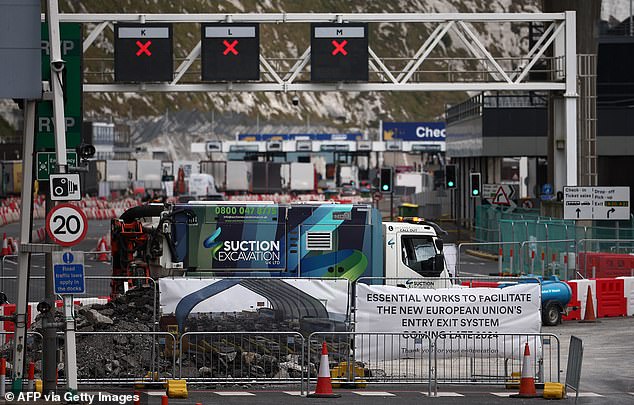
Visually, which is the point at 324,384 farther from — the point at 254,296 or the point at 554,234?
the point at 554,234

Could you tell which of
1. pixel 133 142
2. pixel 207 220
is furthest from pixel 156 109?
pixel 207 220

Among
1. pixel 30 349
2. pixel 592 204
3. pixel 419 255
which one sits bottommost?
pixel 30 349

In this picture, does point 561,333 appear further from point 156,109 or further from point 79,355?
point 156,109

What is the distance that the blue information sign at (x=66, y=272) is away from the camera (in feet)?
49.5

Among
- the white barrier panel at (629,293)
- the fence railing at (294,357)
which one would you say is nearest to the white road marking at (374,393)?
the fence railing at (294,357)

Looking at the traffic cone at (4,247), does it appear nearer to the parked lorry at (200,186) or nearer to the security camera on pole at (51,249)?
the security camera on pole at (51,249)

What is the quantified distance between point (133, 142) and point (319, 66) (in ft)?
420

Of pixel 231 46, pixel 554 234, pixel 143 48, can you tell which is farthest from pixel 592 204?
pixel 143 48

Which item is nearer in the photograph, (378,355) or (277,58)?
(378,355)

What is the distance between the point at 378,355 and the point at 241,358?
2.06m

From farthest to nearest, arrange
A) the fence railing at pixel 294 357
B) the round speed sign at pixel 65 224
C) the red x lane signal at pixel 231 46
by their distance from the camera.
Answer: the red x lane signal at pixel 231 46, the fence railing at pixel 294 357, the round speed sign at pixel 65 224

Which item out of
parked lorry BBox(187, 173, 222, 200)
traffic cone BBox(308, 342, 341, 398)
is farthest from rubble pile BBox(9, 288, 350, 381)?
parked lorry BBox(187, 173, 222, 200)

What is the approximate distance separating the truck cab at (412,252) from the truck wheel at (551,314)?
2.22 m

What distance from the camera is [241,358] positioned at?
61.1 feet
